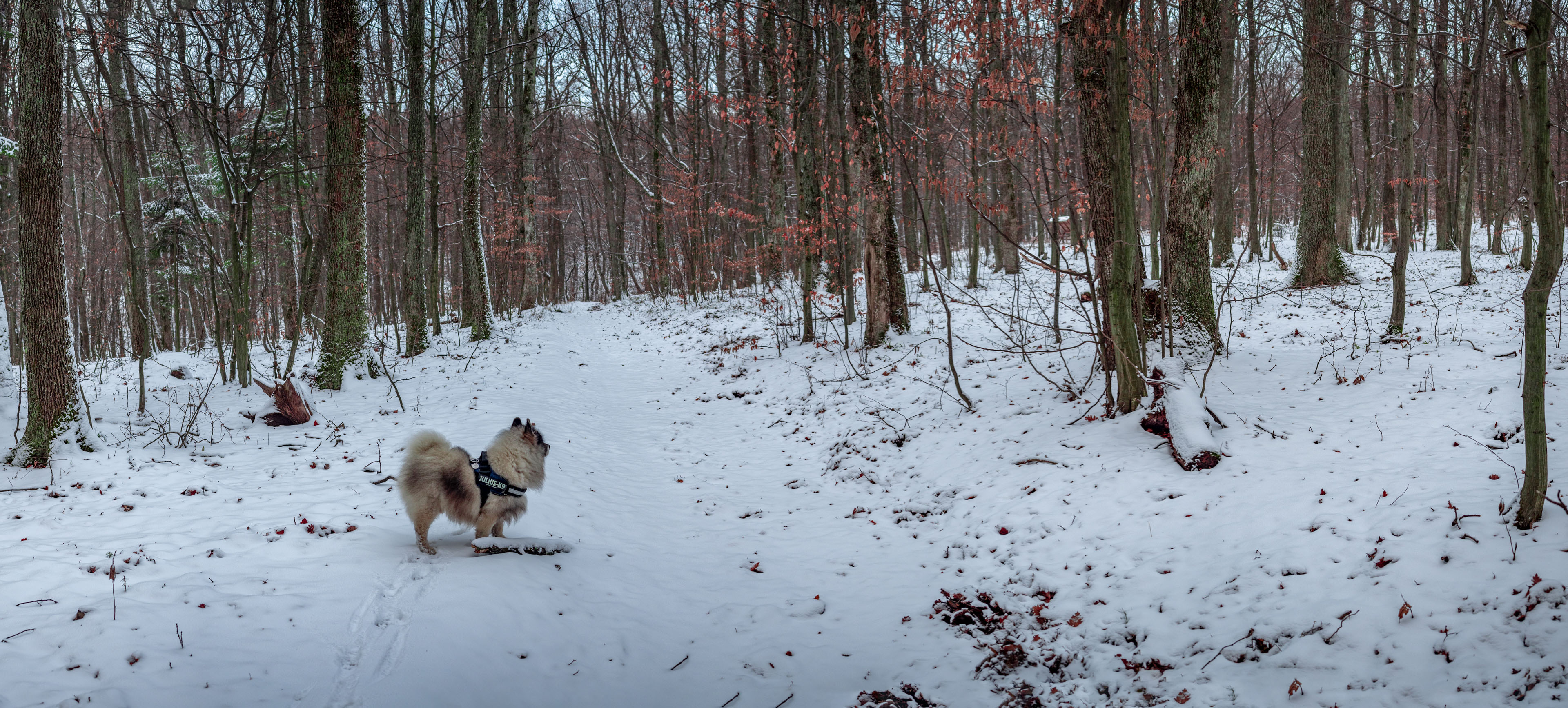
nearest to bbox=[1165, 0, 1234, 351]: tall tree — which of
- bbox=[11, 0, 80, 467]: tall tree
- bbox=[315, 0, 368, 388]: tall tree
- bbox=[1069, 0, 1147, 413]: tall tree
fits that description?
bbox=[1069, 0, 1147, 413]: tall tree

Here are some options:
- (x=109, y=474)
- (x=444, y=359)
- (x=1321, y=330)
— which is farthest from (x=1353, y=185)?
(x=109, y=474)

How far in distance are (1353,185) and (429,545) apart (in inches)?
1321

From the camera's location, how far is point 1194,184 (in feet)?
26.7

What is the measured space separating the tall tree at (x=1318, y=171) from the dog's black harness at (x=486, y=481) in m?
14.9

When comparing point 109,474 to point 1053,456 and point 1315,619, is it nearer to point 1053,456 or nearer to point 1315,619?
point 1053,456

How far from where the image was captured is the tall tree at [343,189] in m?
10.1

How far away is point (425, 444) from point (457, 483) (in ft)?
1.21

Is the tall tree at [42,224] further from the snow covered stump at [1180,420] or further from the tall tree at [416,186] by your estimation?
the snow covered stump at [1180,420]

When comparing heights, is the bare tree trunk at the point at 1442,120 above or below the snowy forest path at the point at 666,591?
above

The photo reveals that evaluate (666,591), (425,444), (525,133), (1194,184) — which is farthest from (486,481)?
(525,133)

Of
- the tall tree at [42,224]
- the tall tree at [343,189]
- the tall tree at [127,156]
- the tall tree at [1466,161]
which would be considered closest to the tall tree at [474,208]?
the tall tree at [343,189]

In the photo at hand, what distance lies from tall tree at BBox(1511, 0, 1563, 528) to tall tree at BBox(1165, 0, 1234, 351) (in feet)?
14.9

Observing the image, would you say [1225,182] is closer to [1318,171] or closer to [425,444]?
[1318,171]

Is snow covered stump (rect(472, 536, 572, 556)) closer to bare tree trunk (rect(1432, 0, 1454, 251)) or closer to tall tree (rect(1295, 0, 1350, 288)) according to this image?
bare tree trunk (rect(1432, 0, 1454, 251))
